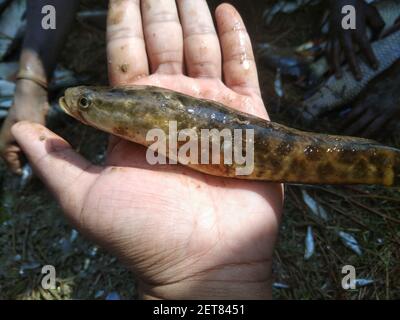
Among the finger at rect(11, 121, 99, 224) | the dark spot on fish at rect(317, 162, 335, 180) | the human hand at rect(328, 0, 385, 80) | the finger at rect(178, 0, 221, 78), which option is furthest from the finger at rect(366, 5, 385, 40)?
the finger at rect(11, 121, 99, 224)

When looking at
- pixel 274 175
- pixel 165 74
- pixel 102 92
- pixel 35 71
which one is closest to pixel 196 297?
pixel 274 175

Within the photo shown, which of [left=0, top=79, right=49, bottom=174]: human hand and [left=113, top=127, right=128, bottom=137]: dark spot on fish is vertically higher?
[left=0, top=79, right=49, bottom=174]: human hand

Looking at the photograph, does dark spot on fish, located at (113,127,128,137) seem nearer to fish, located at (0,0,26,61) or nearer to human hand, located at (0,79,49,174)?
human hand, located at (0,79,49,174)

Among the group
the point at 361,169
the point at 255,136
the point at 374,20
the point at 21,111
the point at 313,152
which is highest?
the point at 374,20

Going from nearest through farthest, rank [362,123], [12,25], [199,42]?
[199,42] → [362,123] → [12,25]

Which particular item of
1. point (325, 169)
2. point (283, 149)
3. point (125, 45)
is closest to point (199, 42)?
point (125, 45)

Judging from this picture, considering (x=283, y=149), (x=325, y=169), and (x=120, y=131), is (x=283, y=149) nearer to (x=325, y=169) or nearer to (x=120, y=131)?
(x=325, y=169)
